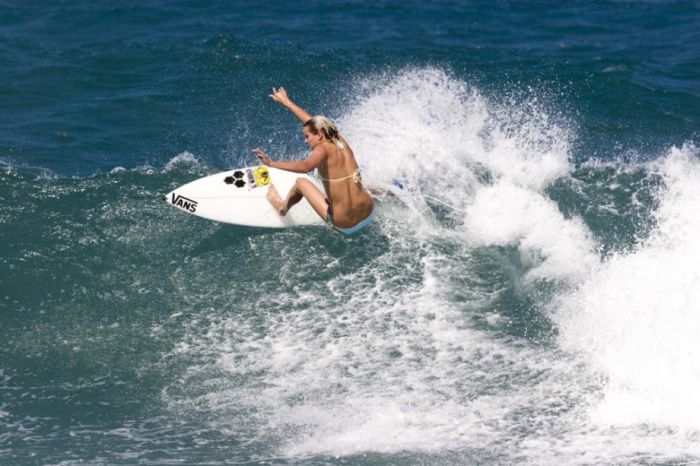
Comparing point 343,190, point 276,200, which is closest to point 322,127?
point 343,190

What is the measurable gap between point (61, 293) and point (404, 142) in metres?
5.21

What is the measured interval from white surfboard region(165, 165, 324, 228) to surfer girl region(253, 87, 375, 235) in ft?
0.68

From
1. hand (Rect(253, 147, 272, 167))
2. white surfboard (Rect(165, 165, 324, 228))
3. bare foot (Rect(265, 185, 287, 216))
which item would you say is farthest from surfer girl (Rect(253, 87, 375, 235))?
hand (Rect(253, 147, 272, 167))

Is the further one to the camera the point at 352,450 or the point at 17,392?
the point at 17,392

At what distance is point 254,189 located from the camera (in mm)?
12094

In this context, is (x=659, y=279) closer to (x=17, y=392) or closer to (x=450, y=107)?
(x=450, y=107)

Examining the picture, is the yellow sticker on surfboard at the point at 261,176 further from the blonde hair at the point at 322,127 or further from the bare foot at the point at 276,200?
the blonde hair at the point at 322,127

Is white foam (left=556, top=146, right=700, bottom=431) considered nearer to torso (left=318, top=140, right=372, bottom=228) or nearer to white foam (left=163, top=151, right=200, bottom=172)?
torso (left=318, top=140, right=372, bottom=228)

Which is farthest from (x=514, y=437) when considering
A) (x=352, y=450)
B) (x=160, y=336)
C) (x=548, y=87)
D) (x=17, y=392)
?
(x=548, y=87)

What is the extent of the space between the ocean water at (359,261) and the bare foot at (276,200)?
385 millimetres

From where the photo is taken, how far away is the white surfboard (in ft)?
39.1

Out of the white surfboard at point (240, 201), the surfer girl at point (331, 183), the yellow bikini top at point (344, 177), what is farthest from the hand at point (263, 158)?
the white surfboard at point (240, 201)

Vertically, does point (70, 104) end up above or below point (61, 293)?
above

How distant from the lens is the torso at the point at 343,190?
10867mm
